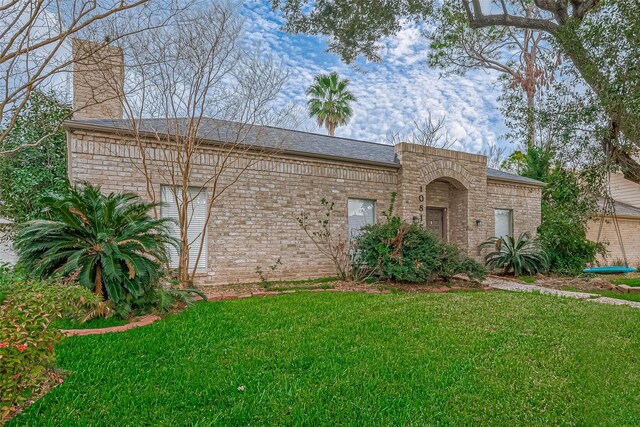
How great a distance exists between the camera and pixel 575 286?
949 centimetres

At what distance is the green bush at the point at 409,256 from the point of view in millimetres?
8477

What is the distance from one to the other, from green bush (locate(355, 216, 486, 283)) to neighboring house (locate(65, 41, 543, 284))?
1.44 meters

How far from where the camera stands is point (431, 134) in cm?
2053

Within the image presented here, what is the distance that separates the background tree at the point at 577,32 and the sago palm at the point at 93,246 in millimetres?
5553

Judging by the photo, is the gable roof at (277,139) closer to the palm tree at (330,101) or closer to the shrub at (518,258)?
the shrub at (518,258)

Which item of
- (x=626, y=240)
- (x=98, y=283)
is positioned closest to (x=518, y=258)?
(x=626, y=240)

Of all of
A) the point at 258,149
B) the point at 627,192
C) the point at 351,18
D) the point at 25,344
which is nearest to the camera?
the point at 25,344

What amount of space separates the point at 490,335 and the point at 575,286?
275 inches

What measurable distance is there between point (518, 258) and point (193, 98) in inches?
428

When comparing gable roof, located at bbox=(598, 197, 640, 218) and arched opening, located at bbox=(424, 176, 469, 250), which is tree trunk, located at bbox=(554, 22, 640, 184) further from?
gable roof, located at bbox=(598, 197, 640, 218)

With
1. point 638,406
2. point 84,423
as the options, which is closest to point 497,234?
point 638,406

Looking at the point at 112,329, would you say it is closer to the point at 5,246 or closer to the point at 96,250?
the point at 96,250

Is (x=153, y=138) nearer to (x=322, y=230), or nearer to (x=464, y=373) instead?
(x=322, y=230)

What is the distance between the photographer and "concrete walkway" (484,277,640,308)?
7.09 meters
